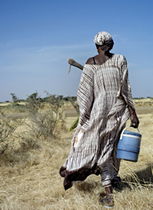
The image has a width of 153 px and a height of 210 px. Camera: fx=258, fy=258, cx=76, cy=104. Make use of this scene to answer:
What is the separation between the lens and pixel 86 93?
310 centimetres

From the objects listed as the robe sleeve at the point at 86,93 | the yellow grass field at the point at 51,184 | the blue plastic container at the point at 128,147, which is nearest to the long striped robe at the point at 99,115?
the robe sleeve at the point at 86,93

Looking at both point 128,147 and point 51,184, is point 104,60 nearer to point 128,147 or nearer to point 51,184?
point 128,147

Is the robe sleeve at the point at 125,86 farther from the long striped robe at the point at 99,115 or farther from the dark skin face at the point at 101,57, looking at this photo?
the dark skin face at the point at 101,57

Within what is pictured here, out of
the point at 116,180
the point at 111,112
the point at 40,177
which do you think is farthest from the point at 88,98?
the point at 40,177

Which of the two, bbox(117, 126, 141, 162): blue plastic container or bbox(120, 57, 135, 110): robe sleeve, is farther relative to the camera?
bbox(120, 57, 135, 110): robe sleeve

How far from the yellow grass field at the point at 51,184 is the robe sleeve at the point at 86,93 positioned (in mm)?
708

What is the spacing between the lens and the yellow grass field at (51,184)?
9.23ft

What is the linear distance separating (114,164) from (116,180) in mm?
361

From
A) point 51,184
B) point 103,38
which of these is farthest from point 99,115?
point 51,184

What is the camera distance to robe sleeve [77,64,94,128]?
3.08m

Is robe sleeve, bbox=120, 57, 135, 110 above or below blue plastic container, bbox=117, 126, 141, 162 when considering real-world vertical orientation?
above

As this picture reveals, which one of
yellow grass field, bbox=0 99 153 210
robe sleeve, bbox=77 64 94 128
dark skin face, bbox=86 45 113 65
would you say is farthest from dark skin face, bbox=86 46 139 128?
yellow grass field, bbox=0 99 153 210

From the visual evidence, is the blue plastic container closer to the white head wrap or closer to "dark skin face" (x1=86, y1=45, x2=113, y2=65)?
"dark skin face" (x1=86, y1=45, x2=113, y2=65)

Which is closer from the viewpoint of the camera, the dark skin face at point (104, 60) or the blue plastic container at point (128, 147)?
the blue plastic container at point (128, 147)
